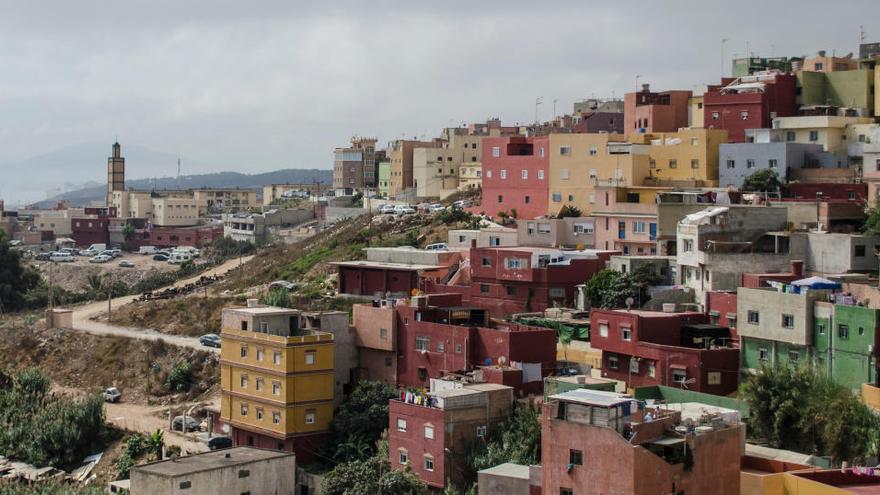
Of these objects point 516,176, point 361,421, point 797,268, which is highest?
point 516,176

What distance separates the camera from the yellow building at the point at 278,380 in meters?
38.0

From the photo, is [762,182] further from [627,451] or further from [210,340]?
[627,451]

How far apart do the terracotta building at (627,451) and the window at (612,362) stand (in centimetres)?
874

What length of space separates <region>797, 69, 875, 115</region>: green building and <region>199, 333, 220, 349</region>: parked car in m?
23.9

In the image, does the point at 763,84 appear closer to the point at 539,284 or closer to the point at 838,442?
the point at 539,284

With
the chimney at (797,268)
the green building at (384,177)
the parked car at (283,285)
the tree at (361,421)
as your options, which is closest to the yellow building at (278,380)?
the tree at (361,421)

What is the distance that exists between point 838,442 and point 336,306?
74.9ft

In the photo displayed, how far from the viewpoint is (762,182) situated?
46.3 meters

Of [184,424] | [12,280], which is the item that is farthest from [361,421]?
[12,280]

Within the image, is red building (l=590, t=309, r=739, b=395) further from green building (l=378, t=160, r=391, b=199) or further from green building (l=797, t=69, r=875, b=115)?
green building (l=378, t=160, r=391, b=199)

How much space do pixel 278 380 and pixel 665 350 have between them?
10.8 metres

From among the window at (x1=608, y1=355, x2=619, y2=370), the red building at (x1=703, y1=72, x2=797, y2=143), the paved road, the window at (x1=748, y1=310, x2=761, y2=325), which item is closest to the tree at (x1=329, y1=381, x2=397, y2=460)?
the window at (x1=608, y1=355, x2=619, y2=370)

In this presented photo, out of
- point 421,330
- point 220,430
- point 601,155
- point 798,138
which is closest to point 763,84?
point 798,138

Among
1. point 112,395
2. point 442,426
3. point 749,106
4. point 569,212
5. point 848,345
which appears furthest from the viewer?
point 749,106
